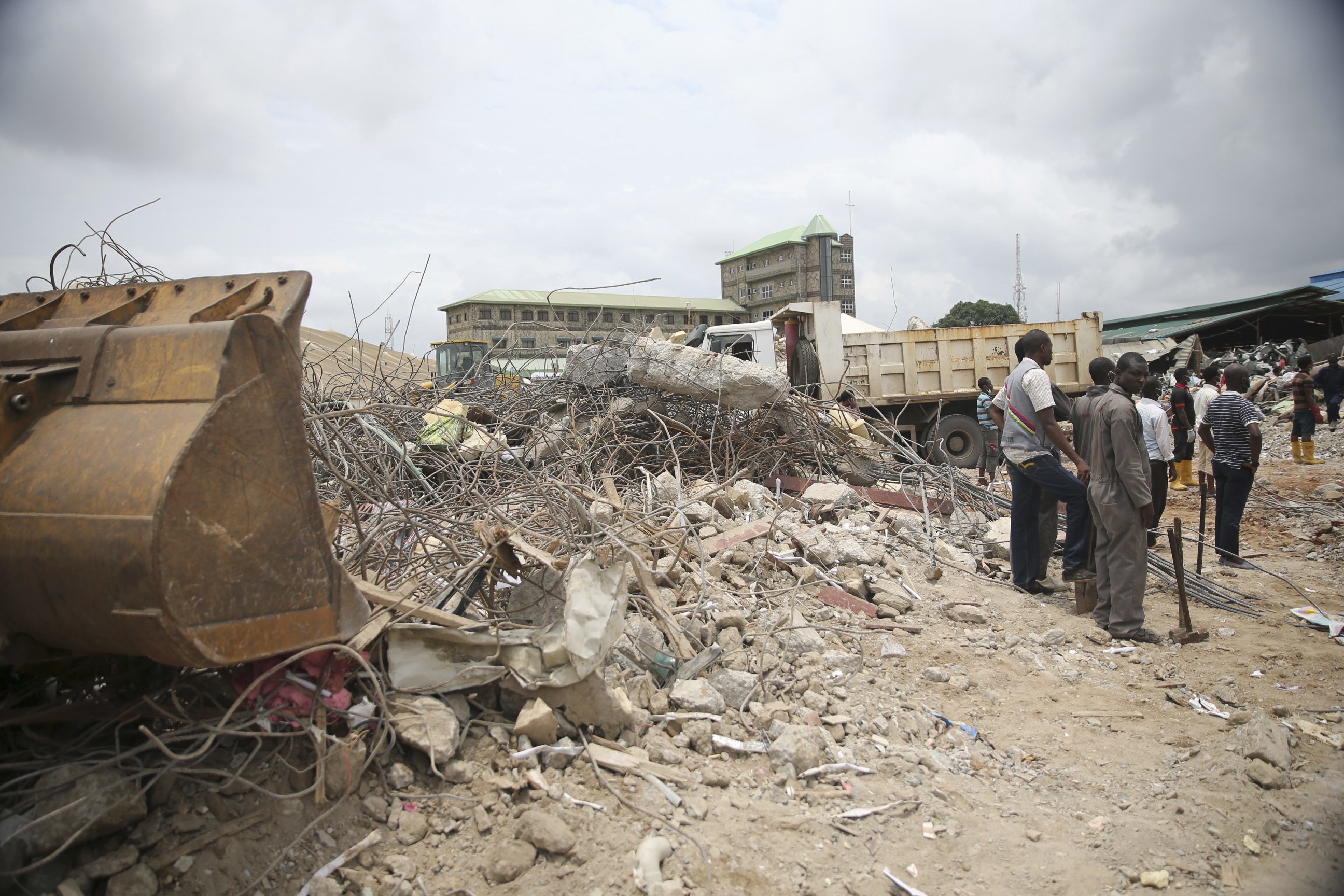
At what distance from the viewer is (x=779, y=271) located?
53969 millimetres

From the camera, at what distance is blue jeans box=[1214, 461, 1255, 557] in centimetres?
562

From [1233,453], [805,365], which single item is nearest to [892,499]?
[1233,453]

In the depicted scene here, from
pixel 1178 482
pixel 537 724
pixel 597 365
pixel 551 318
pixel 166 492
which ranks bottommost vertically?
pixel 1178 482

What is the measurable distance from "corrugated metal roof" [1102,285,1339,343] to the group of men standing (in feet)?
53.3

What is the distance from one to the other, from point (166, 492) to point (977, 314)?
152ft

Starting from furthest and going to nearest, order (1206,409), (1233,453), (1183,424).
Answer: (1183,424) < (1206,409) < (1233,453)

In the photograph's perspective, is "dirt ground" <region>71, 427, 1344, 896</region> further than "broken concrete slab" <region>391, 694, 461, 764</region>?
No

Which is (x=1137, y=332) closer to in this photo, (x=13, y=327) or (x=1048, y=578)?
(x=1048, y=578)

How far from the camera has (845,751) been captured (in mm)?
2727

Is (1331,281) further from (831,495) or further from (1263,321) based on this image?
(831,495)

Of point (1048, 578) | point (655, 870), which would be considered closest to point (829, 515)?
point (1048, 578)

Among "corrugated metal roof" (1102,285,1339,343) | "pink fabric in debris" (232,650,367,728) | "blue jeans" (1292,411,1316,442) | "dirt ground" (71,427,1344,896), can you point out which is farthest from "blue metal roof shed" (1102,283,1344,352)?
"pink fabric in debris" (232,650,367,728)

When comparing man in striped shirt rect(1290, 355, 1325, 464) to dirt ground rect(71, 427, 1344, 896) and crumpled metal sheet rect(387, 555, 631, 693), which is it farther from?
crumpled metal sheet rect(387, 555, 631, 693)

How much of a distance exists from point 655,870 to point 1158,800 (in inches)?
71.2
